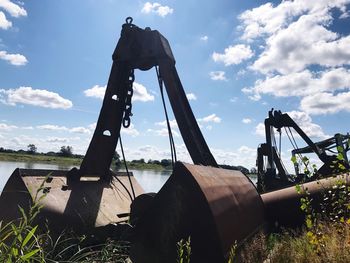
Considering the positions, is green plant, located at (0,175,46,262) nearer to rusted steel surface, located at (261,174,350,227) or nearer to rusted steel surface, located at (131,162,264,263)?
rusted steel surface, located at (131,162,264,263)

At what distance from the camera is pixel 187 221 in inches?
125

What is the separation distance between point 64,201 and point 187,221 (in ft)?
6.42

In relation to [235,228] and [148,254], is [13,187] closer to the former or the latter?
[148,254]

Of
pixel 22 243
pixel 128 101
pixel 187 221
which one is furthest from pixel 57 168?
pixel 22 243

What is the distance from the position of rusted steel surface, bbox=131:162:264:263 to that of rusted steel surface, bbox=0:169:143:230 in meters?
1.21

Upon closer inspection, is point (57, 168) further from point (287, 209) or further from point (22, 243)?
point (22, 243)

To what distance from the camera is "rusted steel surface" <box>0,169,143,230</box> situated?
4324mm

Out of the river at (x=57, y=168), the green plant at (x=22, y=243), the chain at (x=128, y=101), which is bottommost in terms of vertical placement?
the river at (x=57, y=168)

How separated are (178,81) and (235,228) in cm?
275

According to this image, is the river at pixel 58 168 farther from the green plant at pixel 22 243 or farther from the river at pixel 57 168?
the green plant at pixel 22 243

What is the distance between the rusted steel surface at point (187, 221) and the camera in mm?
3156

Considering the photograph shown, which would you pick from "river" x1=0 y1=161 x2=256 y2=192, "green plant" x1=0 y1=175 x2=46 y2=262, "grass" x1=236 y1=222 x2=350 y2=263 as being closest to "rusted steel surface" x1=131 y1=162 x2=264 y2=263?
"grass" x1=236 y1=222 x2=350 y2=263

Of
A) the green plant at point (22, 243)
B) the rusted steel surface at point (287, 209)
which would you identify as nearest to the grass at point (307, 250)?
the rusted steel surface at point (287, 209)

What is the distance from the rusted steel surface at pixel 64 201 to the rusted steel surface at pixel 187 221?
1209 mm
